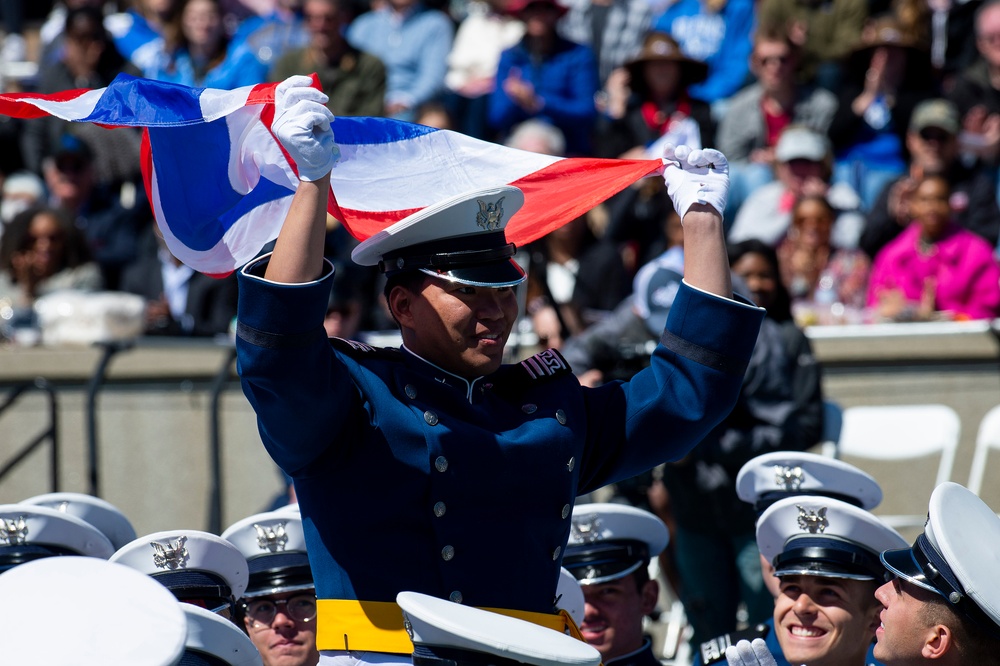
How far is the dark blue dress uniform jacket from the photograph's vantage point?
2.99 meters

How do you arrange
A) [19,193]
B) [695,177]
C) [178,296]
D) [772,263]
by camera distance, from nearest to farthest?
[695,177]
[772,263]
[178,296]
[19,193]

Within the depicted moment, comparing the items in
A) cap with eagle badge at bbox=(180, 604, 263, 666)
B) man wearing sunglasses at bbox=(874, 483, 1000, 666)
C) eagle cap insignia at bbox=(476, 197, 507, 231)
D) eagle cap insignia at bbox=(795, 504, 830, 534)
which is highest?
eagle cap insignia at bbox=(476, 197, 507, 231)

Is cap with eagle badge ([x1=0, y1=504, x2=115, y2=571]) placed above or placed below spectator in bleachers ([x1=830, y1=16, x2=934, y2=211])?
below

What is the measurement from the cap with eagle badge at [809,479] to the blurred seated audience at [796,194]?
3742mm

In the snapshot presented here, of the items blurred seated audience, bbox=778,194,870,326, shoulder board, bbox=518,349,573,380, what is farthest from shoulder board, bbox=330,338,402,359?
blurred seated audience, bbox=778,194,870,326

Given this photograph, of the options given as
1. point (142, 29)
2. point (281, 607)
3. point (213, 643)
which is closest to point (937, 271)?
point (281, 607)

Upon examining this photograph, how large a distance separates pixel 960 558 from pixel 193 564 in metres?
2.17

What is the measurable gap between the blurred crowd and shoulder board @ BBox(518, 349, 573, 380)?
3457mm

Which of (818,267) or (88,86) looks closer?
(818,267)

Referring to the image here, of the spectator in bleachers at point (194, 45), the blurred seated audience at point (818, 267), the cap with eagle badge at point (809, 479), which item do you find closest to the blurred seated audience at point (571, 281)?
the blurred seated audience at point (818, 267)

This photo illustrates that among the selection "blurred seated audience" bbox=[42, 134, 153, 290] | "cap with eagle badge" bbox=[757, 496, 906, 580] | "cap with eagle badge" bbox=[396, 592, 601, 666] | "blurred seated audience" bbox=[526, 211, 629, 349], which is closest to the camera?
"cap with eagle badge" bbox=[396, 592, 601, 666]

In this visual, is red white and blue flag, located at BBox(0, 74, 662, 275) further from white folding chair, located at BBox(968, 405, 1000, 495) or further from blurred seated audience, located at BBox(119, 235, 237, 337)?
blurred seated audience, located at BBox(119, 235, 237, 337)

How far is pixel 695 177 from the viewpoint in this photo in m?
3.53

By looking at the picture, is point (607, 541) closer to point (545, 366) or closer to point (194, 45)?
point (545, 366)
